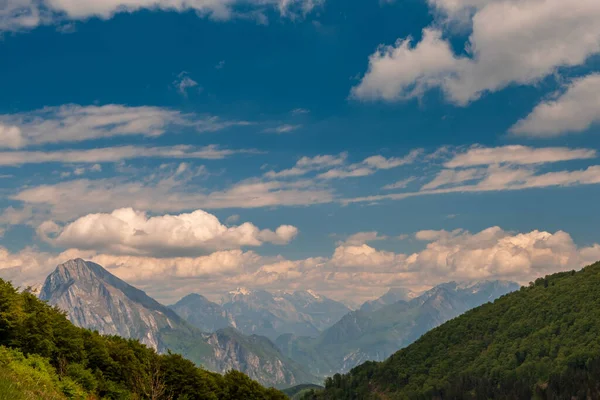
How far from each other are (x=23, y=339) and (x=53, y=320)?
13.0 m

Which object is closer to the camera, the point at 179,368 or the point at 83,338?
the point at 83,338

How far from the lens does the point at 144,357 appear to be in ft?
354

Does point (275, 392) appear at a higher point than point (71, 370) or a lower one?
lower

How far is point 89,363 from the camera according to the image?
298 ft

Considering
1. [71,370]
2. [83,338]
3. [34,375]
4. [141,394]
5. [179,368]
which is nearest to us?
[34,375]

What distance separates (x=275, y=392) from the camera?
116500 millimetres

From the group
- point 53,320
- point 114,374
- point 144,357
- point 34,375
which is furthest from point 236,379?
point 34,375

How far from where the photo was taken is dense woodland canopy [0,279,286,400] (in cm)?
6900

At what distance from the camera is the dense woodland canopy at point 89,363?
69.0 meters

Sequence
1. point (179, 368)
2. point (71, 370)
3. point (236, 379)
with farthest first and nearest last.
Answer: point (236, 379), point (179, 368), point (71, 370)

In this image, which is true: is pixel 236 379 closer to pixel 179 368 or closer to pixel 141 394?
pixel 179 368

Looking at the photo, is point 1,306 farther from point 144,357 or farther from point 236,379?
point 236,379

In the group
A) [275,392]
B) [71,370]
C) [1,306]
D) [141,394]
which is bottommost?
[275,392]

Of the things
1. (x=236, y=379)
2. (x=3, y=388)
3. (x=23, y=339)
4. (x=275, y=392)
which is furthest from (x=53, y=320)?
(x=3, y=388)
